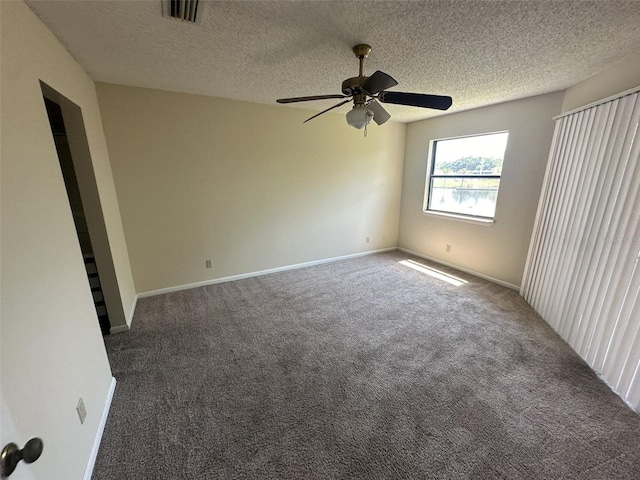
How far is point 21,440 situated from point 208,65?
2622 millimetres

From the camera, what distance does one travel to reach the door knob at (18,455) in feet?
2.01

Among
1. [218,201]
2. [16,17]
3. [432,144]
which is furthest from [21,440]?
[432,144]

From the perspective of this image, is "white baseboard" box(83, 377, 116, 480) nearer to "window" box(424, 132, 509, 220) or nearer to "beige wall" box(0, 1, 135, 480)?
"beige wall" box(0, 1, 135, 480)

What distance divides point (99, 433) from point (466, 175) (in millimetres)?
4826

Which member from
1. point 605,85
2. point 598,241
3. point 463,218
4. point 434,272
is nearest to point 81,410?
point 598,241

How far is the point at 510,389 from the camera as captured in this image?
1887 millimetres

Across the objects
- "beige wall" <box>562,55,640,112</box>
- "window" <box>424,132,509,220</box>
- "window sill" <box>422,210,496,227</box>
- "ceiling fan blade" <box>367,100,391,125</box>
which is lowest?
"window sill" <box>422,210,496,227</box>

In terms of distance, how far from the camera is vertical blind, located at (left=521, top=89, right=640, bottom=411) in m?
1.81

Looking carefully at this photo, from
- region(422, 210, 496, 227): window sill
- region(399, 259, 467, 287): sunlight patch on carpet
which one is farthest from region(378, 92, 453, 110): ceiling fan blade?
region(399, 259, 467, 287): sunlight patch on carpet

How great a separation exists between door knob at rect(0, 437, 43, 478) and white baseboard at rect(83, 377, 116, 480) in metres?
1.00

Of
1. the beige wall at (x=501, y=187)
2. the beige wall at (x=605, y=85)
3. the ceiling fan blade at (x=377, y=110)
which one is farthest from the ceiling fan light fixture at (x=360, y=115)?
the beige wall at (x=501, y=187)

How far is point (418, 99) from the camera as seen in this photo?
1.97m

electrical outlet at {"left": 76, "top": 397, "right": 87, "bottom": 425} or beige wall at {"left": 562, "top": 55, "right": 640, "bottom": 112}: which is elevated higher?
beige wall at {"left": 562, "top": 55, "right": 640, "bottom": 112}

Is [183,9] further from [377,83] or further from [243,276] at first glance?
[243,276]
